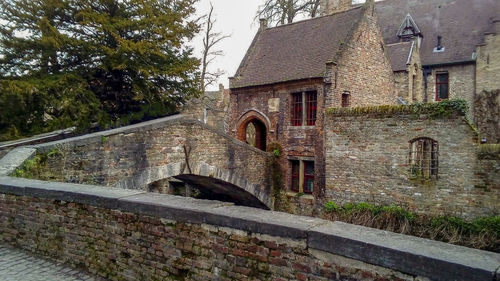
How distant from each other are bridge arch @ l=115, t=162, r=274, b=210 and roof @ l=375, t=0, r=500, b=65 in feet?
52.6

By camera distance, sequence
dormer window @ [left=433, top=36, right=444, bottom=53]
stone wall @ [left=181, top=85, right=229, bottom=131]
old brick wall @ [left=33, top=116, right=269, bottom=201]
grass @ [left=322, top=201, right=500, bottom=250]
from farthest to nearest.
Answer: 1. stone wall @ [left=181, top=85, right=229, bottom=131]
2. dormer window @ [left=433, top=36, right=444, bottom=53]
3. grass @ [left=322, top=201, right=500, bottom=250]
4. old brick wall @ [left=33, top=116, right=269, bottom=201]

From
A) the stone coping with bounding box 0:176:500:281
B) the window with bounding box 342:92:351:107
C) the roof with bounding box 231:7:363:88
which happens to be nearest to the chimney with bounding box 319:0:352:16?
the roof with bounding box 231:7:363:88

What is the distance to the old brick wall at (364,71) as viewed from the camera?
1504 cm

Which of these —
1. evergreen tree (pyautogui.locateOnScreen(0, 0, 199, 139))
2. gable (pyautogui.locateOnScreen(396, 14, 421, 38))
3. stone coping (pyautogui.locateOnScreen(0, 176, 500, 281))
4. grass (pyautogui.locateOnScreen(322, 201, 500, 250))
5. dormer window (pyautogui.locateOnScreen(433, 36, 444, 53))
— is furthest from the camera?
gable (pyautogui.locateOnScreen(396, 14, 421, 38))

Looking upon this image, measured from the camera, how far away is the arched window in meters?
11.8

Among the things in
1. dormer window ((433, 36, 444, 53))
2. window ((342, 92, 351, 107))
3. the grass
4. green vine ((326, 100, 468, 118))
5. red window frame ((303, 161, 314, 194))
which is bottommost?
the grass

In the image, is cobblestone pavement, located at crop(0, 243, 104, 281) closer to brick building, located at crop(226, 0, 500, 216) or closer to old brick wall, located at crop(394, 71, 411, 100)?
brick building, located at crop(226, 0, 500, 216)

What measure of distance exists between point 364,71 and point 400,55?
5968 millimetres

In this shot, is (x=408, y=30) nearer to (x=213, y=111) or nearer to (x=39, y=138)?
(x=213, y=111)

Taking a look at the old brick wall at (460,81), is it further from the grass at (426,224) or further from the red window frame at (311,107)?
the grass at (426,224)

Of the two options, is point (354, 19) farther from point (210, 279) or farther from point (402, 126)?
point (210, 279)

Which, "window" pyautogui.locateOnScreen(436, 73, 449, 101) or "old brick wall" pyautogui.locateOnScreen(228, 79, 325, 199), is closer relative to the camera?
"old brick wall" pyautogui.locateOnScreen(228, 79, 325, 199)

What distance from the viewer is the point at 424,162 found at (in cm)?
1221

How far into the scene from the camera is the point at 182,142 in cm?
1102
